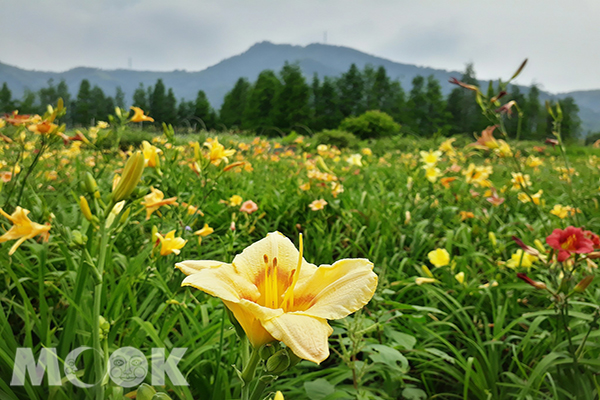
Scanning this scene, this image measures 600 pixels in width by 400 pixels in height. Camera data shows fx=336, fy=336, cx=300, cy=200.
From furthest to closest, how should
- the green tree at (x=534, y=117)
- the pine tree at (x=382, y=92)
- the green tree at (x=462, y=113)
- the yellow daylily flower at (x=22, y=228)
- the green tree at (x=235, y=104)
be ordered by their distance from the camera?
the green tree at (x=235, y=104) < the green tree at (x=462, y=113) < the pine tree at (x=382, y=92) < the green tree at (x=534, y=117) < the yellow daylily flower at (x=22, y=228)

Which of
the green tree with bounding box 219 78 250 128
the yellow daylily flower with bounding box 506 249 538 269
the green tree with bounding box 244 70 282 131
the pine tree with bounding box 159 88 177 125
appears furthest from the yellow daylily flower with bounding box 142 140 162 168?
the pine tree with bounding box 159 88 177 125

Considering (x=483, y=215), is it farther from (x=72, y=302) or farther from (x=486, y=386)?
(x=72, y=302)

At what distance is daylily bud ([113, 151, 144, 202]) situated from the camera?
→ 69 cm

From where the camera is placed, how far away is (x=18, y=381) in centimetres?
96

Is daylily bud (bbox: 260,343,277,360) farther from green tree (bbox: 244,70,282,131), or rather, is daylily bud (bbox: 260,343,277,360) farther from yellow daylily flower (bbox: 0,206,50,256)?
green tree (bbox: 244,70,282,131)

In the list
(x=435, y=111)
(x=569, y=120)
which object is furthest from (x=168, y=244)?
(x=435, y=111)

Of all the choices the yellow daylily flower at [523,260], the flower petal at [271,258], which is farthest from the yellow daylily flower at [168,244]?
the yellow daylily flower at [523,260]

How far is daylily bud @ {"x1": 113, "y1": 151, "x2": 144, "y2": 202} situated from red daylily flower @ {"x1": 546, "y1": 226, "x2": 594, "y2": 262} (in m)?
1.23

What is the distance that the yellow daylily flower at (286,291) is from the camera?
37 centimetres

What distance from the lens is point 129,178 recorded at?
2.27 ft

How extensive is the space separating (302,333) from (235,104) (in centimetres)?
5288

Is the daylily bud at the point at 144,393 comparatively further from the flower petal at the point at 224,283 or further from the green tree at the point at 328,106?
the green tree at the point at 328,106

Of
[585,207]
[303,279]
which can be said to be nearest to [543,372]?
[303,279]

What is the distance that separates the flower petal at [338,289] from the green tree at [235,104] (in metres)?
50.4
